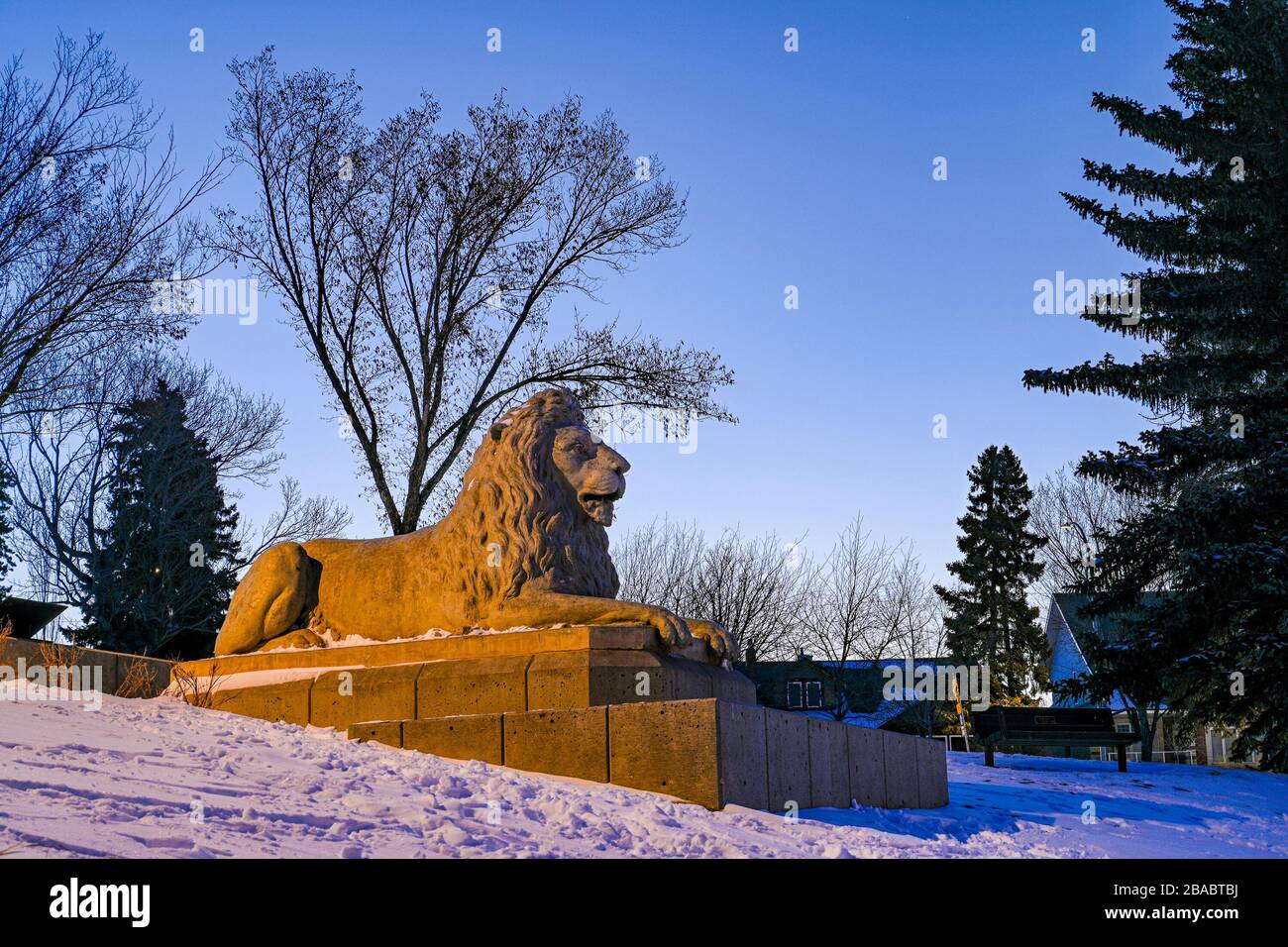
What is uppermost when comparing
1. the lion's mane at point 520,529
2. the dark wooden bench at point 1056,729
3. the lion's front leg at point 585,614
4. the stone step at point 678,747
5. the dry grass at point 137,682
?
the lion's mane at point 520,529

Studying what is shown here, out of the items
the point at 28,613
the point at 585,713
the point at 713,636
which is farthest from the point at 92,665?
the point at 28,613

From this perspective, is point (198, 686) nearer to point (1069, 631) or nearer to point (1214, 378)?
point (1214, 378)

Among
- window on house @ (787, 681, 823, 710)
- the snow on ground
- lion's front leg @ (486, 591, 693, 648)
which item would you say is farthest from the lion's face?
window on house @ (787, 681, 823, 710)

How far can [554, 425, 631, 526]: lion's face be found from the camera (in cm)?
776

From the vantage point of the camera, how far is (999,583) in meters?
39.2

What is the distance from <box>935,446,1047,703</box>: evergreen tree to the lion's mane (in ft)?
96.6

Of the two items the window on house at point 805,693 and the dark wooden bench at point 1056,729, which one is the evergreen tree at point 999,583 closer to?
the window on house at point 805,693

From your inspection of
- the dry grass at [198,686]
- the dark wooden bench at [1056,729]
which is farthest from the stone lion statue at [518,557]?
the dark wooden bench at [1056,729]

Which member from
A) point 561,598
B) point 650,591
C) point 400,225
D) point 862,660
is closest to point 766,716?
point 561,598

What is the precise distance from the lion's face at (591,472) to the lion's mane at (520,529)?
0.22ft

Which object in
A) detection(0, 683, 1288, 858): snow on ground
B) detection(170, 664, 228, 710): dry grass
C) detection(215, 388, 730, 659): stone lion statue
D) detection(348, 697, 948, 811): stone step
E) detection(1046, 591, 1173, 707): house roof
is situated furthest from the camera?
detection(1046, 591, 1173, 707): house roof

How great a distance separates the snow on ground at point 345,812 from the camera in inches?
158

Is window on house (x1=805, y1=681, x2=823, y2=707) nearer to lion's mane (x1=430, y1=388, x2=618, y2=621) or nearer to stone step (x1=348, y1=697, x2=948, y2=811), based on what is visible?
stone step (x1=348, y1=697, x2=948, y2=811)

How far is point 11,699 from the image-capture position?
22.3ft
